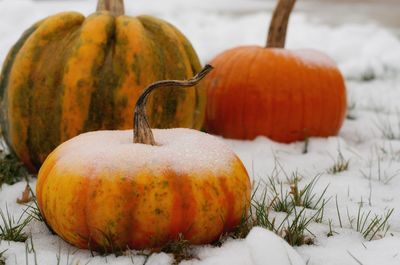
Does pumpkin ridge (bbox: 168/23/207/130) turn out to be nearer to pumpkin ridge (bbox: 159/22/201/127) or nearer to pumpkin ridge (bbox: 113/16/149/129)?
pumpkin ridge (bbox: 159/22/201/127)

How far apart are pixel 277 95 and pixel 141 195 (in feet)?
5.09

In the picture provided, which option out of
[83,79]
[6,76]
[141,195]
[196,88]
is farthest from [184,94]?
[141,195]

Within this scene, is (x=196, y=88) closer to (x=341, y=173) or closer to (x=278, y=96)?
(x=278, y=96)

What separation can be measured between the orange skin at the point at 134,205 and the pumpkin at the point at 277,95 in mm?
1353

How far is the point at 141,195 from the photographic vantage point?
1576mm

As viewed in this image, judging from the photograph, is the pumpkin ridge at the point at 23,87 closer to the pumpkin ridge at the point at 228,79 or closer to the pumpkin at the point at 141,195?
the pumpkin at the point at 141,195

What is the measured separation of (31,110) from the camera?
92.4 inches

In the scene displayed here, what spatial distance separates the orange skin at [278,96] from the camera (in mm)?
2963

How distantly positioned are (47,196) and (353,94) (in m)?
3.36

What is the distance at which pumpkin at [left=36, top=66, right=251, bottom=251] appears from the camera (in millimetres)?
1579

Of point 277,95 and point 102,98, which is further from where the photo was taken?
point 277,95

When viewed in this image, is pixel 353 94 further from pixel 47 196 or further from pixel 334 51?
pixel 47 196

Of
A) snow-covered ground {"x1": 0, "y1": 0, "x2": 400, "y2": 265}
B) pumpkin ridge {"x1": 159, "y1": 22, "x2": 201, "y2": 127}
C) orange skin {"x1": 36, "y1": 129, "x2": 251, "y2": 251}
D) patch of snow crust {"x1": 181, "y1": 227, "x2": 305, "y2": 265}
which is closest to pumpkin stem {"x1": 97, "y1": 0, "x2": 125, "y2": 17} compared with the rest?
pumpkin ridge {"x1": 159, "y1": 22, "x2": 201, "y2": 127}

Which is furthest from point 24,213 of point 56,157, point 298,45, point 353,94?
point 298,45
